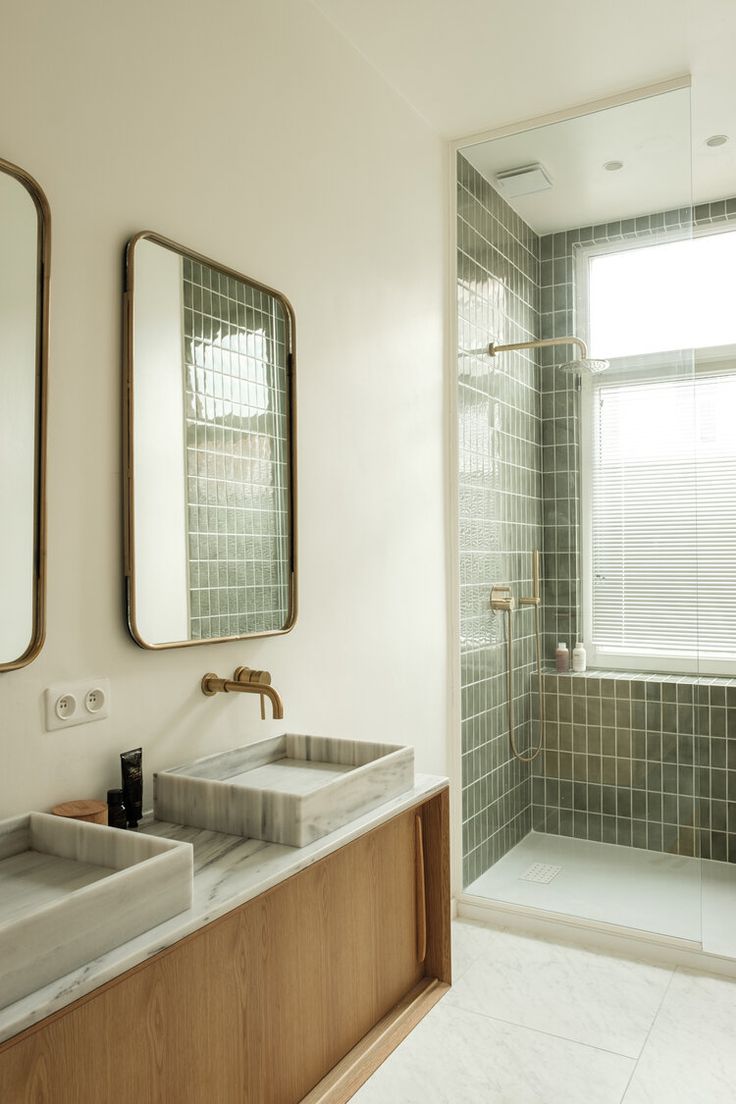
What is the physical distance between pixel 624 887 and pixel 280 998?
1.65 meters

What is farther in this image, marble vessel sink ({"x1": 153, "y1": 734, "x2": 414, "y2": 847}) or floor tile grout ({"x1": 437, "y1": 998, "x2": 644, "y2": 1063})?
floor tile grout ({"x1": 437, "y1": 998, "x2": 644, "y2": 1063})

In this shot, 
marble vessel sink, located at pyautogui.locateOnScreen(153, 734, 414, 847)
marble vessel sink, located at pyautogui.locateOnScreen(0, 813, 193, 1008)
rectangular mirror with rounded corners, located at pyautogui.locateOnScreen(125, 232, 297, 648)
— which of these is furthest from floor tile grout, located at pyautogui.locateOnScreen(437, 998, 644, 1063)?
marble vessel sink, located at pyautogui.locateOnScreen(0, 813, 193, 1008)

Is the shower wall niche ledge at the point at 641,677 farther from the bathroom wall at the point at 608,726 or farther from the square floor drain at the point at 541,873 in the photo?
the square floor drain at the point at 541,873

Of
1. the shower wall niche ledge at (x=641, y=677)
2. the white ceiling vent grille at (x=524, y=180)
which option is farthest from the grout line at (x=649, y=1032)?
the white ceiling vent grille at (x=524, y=180)

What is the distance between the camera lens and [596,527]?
9.64 ft

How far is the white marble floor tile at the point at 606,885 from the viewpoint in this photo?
2801 millimetres

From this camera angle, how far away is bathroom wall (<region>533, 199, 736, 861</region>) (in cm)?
285

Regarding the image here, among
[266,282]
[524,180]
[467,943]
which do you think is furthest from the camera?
[524,180]

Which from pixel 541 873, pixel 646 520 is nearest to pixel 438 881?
pixel 541 873

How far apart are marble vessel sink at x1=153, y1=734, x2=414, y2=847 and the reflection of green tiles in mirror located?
31 cm

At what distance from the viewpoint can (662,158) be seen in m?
2.83

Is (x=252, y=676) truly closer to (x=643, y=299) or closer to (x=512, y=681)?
(x=512, y=681)

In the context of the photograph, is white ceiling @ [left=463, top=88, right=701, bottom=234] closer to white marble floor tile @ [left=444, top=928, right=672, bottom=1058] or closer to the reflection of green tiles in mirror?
the reflection of green tiles in mirror

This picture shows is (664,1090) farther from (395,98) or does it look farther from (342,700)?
(395,98)
